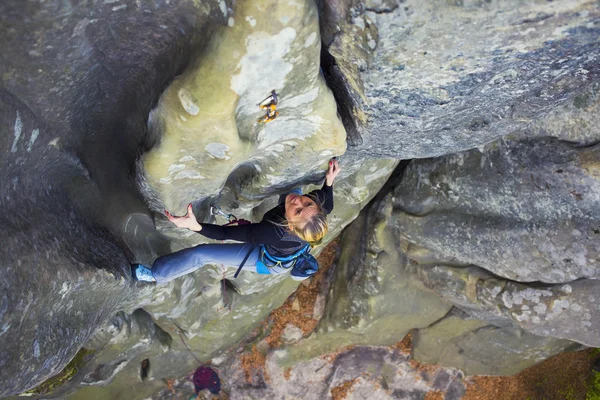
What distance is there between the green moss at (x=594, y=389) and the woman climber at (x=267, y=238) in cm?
748

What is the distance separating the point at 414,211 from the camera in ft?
23.4

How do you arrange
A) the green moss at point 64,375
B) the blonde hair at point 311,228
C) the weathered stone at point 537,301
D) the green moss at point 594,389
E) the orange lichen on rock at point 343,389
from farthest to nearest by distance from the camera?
the orange lichen on rock at point 343,389, the green moss at point 594,389, the green moss at point 64,375, the weathered stone at point 537,301, the blonde hair at point 311,228

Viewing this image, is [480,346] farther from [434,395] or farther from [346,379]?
[346,379]

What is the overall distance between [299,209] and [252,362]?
6.71 meters

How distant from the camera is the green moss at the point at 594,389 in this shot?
8516 mm

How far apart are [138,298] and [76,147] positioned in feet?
8.77

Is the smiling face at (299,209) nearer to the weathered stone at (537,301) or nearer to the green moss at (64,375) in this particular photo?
the weathered stone at (537,301)

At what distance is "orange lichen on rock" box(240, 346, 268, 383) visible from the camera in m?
9.57

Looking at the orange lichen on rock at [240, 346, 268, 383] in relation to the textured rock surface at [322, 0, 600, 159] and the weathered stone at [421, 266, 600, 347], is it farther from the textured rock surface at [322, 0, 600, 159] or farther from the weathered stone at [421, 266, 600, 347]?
the textured rock surface at [322, 0, 600, 159]

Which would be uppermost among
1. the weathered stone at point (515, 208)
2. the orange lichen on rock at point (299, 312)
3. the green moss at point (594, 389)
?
the weathered stone at point (515, 208)

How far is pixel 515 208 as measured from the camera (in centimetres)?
564

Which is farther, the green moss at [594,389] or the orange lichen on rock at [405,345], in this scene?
the orange lichen on rock at [405,345]

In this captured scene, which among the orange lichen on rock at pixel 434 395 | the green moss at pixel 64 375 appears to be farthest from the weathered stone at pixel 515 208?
the green moss at pixel 64 375

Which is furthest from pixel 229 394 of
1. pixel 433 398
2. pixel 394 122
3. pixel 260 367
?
pixel 394 122
